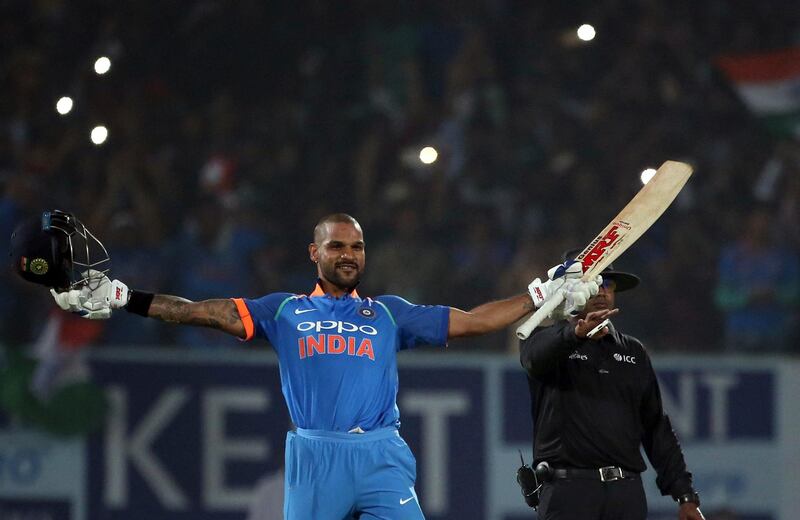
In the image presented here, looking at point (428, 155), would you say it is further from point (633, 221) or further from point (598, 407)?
point (598, 407)

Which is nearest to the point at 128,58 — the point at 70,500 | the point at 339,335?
the point at 70,500

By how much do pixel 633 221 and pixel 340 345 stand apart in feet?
4.75

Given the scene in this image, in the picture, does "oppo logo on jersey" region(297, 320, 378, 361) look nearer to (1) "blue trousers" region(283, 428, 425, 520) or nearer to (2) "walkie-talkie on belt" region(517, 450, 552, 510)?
(1) "blue trousers" region(283, 428, 425, 520)

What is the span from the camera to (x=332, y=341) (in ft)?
16.1

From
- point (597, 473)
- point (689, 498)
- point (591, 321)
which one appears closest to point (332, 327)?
point (591, 321)

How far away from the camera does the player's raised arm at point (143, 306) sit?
4773 millimetres

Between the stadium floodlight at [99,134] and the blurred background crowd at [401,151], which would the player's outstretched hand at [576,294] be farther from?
the stadium floodlight at [99,134]

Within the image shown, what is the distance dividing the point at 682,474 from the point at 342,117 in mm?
5093

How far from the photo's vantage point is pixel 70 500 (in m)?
7.99

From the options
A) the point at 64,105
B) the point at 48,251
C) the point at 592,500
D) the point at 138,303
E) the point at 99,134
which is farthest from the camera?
the point at 99,134

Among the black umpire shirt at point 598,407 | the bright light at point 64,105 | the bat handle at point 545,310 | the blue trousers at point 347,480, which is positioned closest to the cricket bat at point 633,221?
the bat handle at point 545,310

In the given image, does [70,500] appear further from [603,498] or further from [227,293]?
[603,498]

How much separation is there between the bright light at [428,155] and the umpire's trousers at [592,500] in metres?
4.33

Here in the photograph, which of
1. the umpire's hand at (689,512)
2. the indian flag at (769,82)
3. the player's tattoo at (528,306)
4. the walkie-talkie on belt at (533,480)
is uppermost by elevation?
the indian flag at (769,82)
